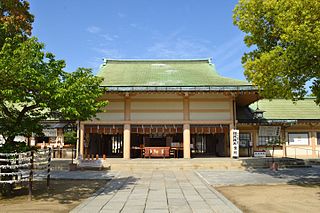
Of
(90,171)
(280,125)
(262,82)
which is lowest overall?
(90,171)

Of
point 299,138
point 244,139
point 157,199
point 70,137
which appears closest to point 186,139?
point 244,139

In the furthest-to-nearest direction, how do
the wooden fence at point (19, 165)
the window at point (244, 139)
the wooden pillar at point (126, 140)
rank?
the window at point (244, 139)
the wooden pillar at point (126, 140)
the wooden fence at point (19, 165)

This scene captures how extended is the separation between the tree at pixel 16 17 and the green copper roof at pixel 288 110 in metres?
19.0

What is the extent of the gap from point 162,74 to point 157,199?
14.7m

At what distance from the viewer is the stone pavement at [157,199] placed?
277 inches

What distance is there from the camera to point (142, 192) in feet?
30.5

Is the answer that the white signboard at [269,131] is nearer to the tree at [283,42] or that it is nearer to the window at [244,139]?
the window at [244,139]

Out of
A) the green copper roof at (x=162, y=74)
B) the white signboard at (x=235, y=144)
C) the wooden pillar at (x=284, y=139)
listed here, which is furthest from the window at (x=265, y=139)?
the green copper roof at (x=162, y=74)

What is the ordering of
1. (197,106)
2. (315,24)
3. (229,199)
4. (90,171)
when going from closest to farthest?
(229,199) → (315,24) → (90,171) → (197,106)

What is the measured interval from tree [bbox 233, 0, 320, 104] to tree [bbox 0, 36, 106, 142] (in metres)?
6.57

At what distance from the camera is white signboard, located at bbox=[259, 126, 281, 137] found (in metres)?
22.4

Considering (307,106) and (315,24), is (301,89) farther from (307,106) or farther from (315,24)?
(307,106)

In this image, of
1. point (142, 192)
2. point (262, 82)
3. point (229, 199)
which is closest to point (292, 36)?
point (262, 82)

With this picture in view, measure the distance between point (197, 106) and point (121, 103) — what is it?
211 inches
